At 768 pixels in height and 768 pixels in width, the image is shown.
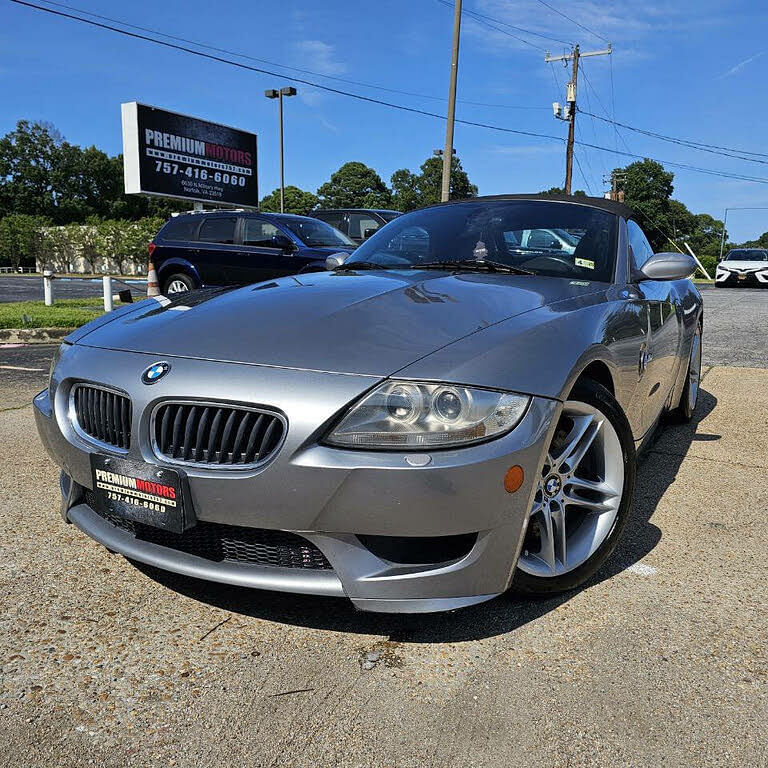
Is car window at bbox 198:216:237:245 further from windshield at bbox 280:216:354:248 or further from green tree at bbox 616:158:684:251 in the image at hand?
green tree at bbox 616:158:684:251

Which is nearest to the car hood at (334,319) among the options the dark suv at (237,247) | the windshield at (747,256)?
the dark suv at (237,247)

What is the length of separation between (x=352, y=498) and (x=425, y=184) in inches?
3341

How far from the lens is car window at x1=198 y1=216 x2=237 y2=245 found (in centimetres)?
1063

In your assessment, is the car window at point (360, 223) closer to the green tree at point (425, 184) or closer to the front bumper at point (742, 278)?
the front bumper at point (742, 278)

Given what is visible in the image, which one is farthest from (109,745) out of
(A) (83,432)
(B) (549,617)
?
(B) (549,617)

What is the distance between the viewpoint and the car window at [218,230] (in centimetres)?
1063

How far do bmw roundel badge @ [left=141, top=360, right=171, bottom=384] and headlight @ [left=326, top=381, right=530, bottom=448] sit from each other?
0.56 metres

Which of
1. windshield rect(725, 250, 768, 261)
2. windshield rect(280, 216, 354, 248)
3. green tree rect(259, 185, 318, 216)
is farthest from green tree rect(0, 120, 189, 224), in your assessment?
windshield rect(280, 216, 354, 248)

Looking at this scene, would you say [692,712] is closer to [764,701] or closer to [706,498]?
[764,701]

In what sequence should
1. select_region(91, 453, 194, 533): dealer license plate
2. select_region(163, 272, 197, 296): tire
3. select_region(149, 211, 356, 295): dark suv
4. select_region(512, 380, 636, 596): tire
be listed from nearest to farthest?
select_region(91, 453, 194, 533): dealer license plate
select_region(512, 380, 636, 596): tire
select_region(149, 211, 356, 295): dark suv
select_region(163, 272, 197, 296): tire

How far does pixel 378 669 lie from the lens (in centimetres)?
184

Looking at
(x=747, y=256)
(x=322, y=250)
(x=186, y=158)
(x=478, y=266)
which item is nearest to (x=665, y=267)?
(x=478, y=266)

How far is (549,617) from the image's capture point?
83.5 inches

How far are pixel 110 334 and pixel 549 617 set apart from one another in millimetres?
1697
